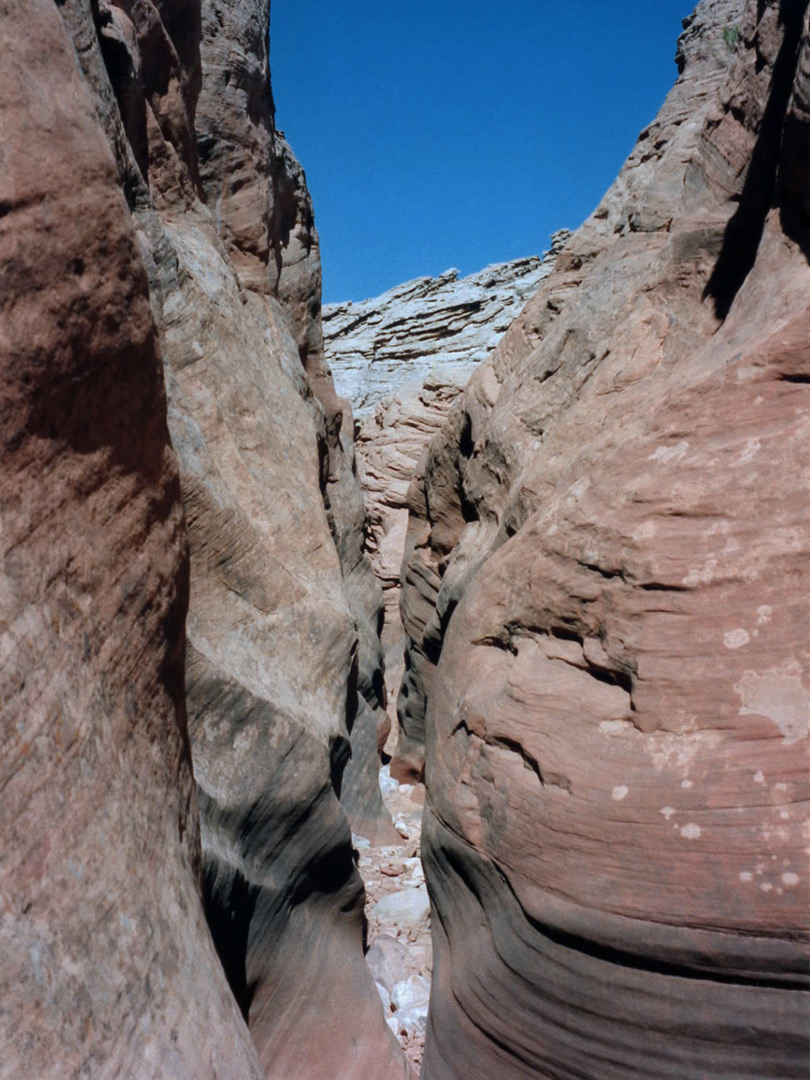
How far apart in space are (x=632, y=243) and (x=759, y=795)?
4.70 meters

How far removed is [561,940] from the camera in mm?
3061

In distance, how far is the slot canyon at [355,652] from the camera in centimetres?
200

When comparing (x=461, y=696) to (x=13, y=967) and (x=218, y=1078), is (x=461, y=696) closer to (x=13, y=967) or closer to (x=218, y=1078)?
(x=218, y=1078)

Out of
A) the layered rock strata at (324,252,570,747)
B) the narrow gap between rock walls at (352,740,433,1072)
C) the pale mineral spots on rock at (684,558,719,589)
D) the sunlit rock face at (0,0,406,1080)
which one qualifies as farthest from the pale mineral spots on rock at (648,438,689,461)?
the layered rock strata at (324,252,570,747)

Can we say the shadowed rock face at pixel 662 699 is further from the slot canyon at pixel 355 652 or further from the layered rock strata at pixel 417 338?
the layered rock strata at pixel 417 338

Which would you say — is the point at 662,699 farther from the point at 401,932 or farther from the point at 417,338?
the point at 417,338

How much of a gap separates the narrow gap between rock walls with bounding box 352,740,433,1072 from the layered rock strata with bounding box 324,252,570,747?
32.5ft

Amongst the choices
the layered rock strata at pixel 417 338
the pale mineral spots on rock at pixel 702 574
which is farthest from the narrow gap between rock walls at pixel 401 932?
the layered rock strata at pixel 417 338

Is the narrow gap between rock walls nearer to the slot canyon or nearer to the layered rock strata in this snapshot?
the slot canyon

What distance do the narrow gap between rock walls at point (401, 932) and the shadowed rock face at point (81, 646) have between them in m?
2.58

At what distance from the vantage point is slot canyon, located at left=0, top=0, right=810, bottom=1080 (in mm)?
1996

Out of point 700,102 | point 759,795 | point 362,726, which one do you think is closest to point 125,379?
point 759,795

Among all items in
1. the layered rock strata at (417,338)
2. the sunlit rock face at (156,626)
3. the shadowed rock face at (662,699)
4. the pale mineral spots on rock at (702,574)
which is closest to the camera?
the sunlit rock face at (156,626)

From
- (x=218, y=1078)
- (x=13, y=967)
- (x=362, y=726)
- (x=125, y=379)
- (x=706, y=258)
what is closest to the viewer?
(x=13, y=967)
